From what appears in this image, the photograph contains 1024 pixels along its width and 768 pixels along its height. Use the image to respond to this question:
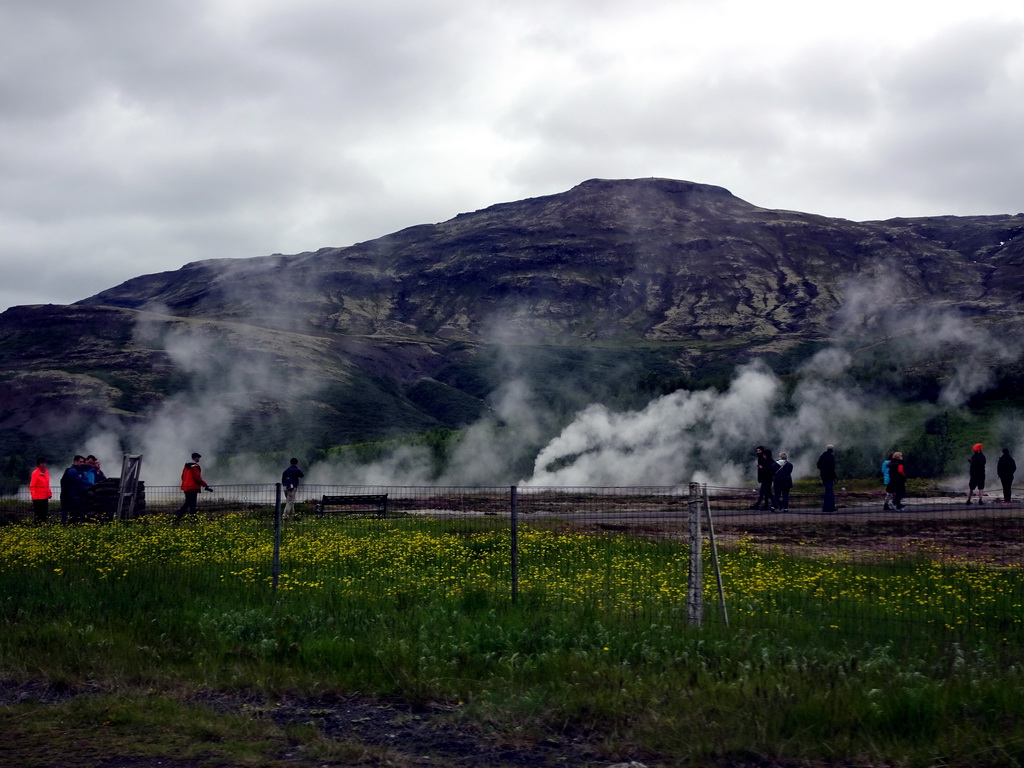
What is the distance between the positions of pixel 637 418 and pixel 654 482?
4.20m

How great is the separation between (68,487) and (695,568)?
1984cm

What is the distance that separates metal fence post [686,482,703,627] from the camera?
914 cm

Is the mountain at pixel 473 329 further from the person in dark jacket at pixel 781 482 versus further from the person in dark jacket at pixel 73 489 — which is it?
the person in dark jacket at pixel 73 489

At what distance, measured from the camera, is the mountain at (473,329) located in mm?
92938

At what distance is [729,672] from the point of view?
7.54 meters

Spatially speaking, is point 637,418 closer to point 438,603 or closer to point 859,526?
point 859,526

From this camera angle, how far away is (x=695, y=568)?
9.23 meters

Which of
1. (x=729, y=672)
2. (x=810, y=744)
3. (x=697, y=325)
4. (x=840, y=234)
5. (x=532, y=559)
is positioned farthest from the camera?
(x=840, y=234)

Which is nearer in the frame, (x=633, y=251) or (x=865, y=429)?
(x=865, y=429)

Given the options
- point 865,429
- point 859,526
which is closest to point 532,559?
point 859,526

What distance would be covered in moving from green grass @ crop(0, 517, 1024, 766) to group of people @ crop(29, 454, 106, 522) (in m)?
8.93

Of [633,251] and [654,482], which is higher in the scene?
[633,251]

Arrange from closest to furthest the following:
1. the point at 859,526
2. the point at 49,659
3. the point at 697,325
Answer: the point at 49,659, the point at 859,526, the point at 697,325

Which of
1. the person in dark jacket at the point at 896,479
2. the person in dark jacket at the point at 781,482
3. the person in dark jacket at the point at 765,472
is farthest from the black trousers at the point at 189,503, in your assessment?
the person in dark jacket at the point at 896,479
